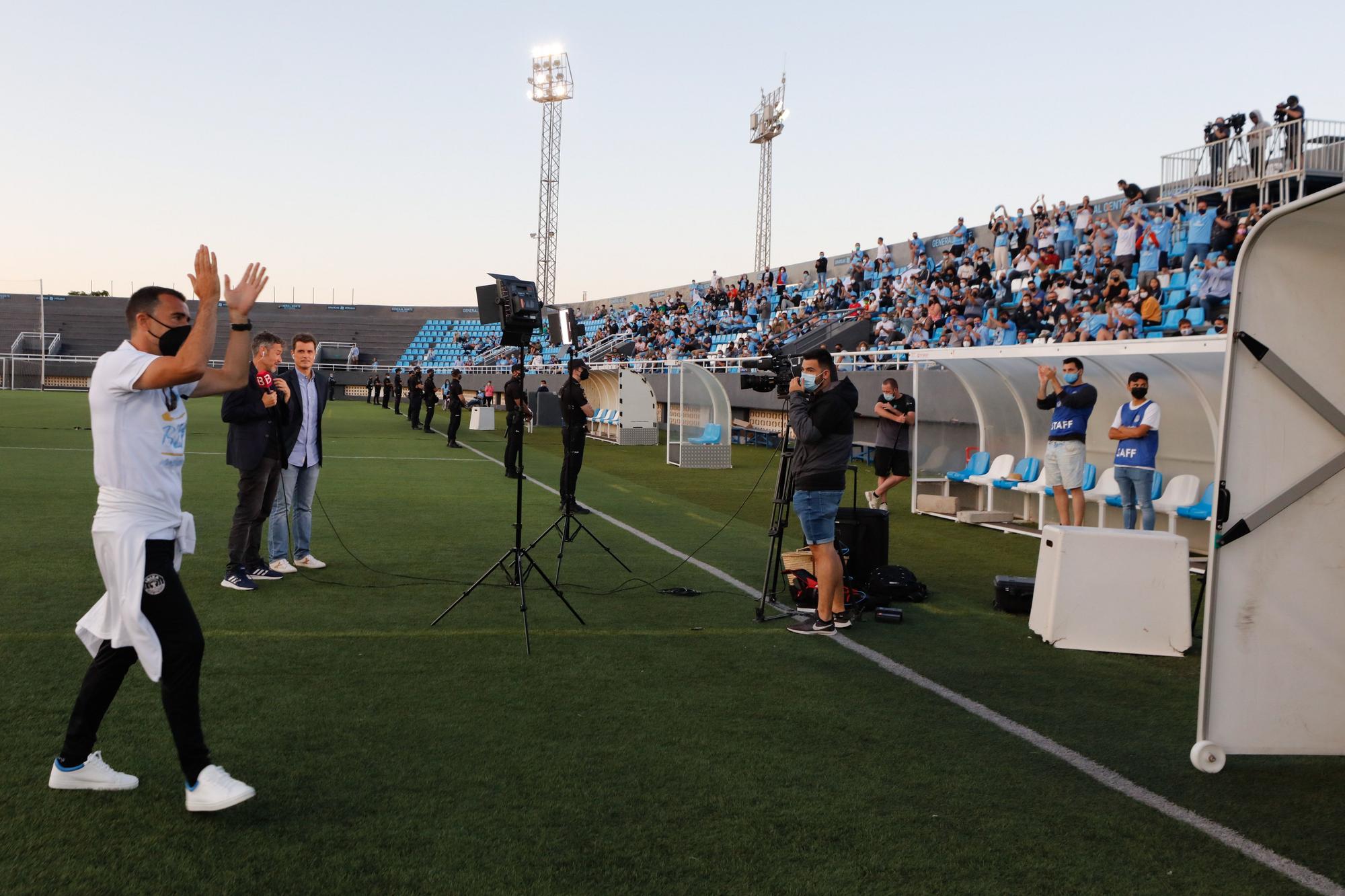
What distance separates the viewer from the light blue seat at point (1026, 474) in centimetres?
1391

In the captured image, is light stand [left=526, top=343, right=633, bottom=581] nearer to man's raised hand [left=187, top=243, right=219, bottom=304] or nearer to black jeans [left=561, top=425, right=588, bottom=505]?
black jeans [left=561, top=425, right=588, bottom=505]

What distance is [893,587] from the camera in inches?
339

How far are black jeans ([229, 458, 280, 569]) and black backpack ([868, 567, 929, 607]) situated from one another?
16.3 feet

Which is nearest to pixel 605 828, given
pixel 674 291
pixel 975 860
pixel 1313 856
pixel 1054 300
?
pixel 975 860

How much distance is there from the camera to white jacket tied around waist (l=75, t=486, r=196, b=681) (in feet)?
12.9

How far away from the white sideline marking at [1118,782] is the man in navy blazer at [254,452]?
4.74 m

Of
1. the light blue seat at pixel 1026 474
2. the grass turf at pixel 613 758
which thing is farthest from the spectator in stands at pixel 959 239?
the grass turf at pixel 613 758

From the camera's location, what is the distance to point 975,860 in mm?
3908

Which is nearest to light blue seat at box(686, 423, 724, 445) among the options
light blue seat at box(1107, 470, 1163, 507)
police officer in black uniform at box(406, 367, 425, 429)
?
light blue seat at box(1107, 470, 1163, 507)

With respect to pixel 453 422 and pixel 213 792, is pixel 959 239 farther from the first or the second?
pixel 213 792

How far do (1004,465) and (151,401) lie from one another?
12.5 meters

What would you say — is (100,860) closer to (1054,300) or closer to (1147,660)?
(1147,660)

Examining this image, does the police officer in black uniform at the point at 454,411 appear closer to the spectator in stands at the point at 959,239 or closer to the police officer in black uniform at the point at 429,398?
the police officer in black uniform at the point at 429,398

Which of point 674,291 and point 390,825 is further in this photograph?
point 674,291
